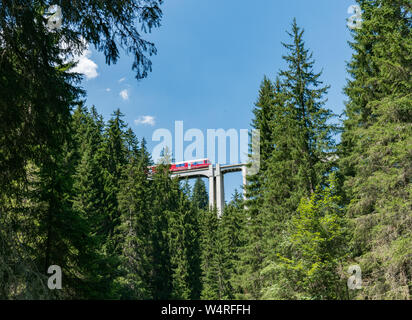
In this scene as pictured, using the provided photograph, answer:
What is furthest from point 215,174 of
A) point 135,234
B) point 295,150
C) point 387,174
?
point 387,174

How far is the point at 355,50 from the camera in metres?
16.0

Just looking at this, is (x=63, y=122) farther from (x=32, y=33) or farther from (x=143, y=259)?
(x=143, y=259)

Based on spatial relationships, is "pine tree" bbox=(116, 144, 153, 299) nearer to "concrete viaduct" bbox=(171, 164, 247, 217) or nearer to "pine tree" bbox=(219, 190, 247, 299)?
"pine tree" bbox=(219, 190, 247, 299)

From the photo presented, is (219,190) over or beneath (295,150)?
over

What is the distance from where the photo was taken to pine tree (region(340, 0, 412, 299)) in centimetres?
1065

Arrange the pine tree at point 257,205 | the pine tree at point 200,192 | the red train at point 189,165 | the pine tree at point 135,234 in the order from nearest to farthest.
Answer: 1. the pine tree at point 257,205
2. the pine tree at point 135,234
3. the red train at point 189,165
4. the pine tree at point 200,192

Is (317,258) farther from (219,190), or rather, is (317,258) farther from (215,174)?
(219,190)

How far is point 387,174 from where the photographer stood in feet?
37.8

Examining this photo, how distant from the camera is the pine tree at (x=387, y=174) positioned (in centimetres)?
1065

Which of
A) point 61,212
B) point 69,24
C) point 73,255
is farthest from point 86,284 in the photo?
point 69,24

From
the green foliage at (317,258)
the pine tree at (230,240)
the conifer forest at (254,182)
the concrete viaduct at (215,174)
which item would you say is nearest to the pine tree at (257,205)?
the conifer forest at (254,182)

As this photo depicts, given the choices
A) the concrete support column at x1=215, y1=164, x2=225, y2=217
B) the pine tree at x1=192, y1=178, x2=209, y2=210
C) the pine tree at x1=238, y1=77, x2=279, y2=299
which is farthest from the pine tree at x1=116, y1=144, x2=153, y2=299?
the pine tree at x1=192, y1=178, x2=209, y2=210

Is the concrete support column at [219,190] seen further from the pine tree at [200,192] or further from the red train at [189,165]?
the pine tree at [200,192]
